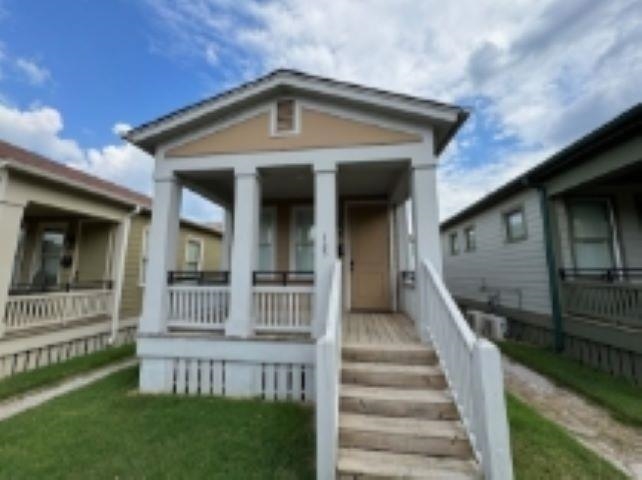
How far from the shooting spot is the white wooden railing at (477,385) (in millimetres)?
2170

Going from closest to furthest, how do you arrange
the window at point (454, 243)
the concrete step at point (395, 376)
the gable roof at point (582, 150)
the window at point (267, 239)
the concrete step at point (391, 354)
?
the concrete step at point (395, 376) < the concrete step at point (391, 354) < the gable roof at point (582, 150) < the window at point (267, 239) < the window at point (454, 243)

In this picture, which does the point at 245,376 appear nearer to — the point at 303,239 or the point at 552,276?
the point at 303,239

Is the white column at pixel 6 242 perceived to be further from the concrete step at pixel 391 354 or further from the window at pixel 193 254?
the concrete step at pixel 391 354

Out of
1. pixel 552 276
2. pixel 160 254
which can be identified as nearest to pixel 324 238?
pixel 160 254

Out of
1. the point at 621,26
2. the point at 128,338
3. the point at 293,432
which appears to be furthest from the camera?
the point at 128,338

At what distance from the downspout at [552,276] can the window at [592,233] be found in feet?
1.54

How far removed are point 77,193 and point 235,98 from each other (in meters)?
4.97

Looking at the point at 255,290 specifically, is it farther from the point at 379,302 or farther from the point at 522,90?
the point at 522,90

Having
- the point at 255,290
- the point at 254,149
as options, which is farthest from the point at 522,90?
the point at 255,290

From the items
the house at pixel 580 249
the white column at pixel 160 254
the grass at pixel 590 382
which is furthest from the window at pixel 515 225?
the white column at pixel 160 254

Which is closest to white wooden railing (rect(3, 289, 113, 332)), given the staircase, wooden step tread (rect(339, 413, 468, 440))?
the staircase

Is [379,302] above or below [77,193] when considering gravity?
below

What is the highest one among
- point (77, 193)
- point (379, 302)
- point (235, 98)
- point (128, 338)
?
point (235, 98)

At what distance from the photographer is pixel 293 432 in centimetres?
345
